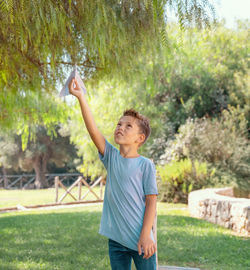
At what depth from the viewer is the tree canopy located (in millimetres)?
2771

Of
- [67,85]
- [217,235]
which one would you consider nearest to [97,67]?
[67,85]

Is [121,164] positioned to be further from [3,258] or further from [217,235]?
[217,235]

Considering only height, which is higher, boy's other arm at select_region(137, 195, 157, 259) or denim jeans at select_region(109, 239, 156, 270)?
boy's other arm at select_region(137, 195, 157, 259)

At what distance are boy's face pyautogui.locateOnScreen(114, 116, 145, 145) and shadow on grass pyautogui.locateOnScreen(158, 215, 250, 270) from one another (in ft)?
10.2

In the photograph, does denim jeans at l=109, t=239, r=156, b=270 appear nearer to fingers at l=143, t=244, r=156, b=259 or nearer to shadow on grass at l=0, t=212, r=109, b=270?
fingers at l=143, t=244, r=156, b=259

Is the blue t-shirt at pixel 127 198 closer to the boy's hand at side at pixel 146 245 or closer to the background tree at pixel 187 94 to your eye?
the boy's hand at side at pixel 146 245

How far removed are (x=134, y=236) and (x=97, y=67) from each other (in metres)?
2.74

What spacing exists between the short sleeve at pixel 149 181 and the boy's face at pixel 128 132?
0.57 ft

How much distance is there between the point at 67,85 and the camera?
2.01 metres

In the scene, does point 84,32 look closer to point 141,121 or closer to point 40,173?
point 141,121

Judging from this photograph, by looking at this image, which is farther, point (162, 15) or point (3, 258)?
point (3, 258)

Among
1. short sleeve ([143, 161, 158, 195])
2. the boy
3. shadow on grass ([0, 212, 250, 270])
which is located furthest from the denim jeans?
shadow on grass ([0, 212, 250, 270])

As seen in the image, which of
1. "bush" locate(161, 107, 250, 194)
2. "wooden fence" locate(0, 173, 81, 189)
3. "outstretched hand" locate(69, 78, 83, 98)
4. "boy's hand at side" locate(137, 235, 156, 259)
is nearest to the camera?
"boy's hand at side" locate(137, 235, 156, 259)

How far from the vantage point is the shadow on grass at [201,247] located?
4.78 metres
